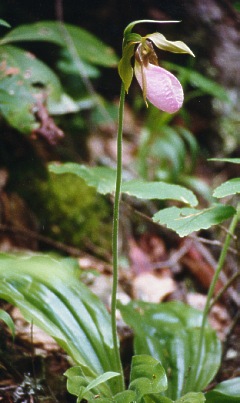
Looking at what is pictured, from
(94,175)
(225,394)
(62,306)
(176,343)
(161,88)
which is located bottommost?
(176,343)

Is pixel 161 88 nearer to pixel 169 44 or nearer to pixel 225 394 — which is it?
pixel 169 44

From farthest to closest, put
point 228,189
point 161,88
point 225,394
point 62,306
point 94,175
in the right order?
point 94,175 → point 62,306 → point 225,394 → point 228,189 → point 161,88

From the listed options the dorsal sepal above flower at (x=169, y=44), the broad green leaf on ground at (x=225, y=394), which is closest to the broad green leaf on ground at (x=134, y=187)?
the dorsal sepal above flower at (x=169, y=44)

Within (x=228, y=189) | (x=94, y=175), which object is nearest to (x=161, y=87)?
(x=228, y=189)

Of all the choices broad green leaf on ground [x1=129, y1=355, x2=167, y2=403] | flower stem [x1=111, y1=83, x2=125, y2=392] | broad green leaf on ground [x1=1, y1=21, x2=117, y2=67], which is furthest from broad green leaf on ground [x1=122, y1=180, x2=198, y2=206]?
broad green leaf on ground [x1=1, y1=21, x2=117, y2=67]

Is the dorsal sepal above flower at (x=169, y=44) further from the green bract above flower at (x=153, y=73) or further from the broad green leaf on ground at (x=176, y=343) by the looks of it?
the broad green leaf on ground at (x=176, y=343)

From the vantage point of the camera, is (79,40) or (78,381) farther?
(79,40)
